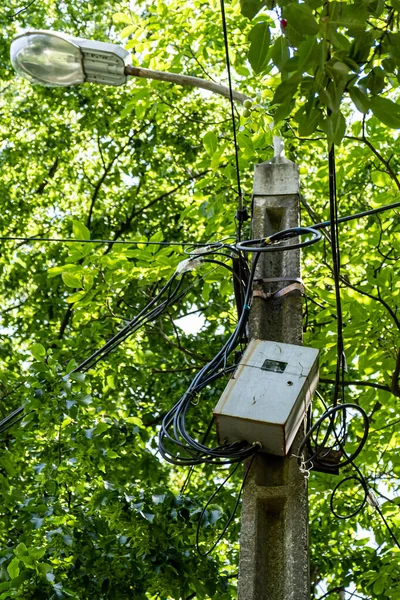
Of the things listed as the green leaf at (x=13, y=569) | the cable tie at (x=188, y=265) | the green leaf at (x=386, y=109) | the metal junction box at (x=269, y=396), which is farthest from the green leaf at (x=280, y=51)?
the green leaf at (x=13, y=569)

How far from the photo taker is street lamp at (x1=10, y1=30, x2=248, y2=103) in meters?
5.39

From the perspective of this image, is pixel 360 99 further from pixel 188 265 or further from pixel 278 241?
pixel 188 265

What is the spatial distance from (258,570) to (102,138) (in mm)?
9820

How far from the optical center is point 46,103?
12.7 m

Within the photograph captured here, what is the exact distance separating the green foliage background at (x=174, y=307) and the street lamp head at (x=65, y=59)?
92 cm

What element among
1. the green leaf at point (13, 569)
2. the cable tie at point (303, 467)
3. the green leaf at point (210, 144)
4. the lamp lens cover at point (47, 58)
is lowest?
the green leaf at point (13, 569)

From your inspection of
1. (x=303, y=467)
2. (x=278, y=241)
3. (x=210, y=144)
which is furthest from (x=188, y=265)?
→ (x=210, y=144)

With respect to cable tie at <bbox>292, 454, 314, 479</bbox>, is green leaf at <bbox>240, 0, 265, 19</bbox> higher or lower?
higher

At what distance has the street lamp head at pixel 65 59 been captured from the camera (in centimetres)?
539

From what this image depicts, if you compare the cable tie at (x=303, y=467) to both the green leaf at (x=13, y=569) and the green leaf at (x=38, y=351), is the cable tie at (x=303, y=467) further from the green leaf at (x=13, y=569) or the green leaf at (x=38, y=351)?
the green leaf at (x=38, y=351)

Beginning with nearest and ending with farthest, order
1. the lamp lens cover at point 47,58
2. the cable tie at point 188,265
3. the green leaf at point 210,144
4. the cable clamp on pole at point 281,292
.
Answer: the cable clamp on pole at point 281,292
the cable tie at point 188,265
the lamp lens cover at point 47,58
the green leaf at point 210,144

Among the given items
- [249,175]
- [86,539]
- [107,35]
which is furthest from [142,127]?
[86,539]

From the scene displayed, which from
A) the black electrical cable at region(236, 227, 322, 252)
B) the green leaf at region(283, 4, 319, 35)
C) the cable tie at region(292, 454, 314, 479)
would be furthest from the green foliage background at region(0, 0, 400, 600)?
the cable tie at region(292, 454, 314, 479)

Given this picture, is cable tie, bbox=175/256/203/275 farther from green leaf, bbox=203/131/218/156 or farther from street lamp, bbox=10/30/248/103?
green leaf, bbox=203/131/218/156
